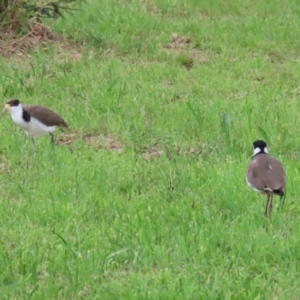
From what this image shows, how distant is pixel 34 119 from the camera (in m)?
8.65

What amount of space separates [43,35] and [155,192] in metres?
5.85

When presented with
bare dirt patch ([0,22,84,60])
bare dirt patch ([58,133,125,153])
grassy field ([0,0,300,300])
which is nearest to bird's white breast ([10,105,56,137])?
grassy field ([0,0,300,300])

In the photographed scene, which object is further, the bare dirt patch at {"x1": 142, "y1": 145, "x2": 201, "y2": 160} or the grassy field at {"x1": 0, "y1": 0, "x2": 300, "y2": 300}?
the bare dirt patch at {"x1": 142, "y1": 145, "x2": 201, "y2": 160}

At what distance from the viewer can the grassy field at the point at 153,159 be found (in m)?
6.05

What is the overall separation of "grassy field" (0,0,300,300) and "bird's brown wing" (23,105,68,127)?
263 millimetres

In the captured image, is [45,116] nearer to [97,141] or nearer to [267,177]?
[97,141]

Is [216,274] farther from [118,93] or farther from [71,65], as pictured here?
[71,65]

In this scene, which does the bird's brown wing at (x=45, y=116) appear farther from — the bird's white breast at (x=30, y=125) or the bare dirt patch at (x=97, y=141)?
the bare dirt patch at (x=97, y=141)

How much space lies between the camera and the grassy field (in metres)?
6.05

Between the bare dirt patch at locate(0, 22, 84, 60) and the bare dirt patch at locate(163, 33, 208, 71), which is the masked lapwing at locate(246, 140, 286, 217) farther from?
the bare dirt patch at locate(0, 22, 84, 60)

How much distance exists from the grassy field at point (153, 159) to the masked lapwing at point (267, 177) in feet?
0.85

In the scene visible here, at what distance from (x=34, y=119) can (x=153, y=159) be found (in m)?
1.30

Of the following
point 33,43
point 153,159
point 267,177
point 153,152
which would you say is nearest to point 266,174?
point 267,177

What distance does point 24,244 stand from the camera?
6449 millimetres
